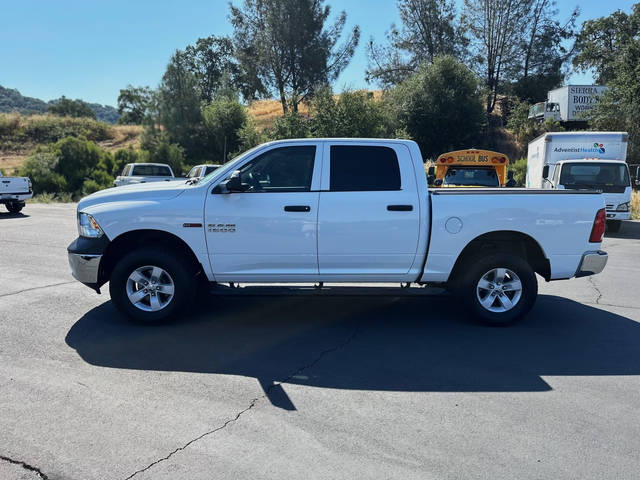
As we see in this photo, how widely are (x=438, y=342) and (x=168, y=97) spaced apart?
3781cm

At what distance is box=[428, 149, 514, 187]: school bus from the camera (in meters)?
14.6

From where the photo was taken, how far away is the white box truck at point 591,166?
14969 millimetres

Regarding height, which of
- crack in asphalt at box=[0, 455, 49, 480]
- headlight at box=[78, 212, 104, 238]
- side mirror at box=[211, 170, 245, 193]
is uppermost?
side mirror at box=[211, 170, 245, 193]

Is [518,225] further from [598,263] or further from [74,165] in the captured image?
[74,165]

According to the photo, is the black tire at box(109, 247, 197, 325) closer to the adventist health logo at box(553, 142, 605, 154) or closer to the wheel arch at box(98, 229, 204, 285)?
the wheel arch at box(98, 229, 204, 285)

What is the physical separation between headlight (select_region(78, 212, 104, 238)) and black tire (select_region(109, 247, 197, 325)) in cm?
39

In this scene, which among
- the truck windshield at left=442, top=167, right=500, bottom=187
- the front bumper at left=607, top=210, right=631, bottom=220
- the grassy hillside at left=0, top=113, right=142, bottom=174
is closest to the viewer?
the truck windshield at left=442, top=167, right=500, bottom=187

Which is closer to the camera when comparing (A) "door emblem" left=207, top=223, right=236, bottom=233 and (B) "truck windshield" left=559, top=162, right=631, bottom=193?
(A) "door emblem" left=207, top=223, right=236, bottom=233

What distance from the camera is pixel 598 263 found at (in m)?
5.93

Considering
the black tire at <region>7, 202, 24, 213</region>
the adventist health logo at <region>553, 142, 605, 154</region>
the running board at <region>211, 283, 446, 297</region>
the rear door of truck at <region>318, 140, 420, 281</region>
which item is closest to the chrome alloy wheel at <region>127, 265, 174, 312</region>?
the running board at <region>211, 283, 446, 297</region>

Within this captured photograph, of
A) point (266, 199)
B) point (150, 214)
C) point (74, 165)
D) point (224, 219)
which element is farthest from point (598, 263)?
point (74, 165)

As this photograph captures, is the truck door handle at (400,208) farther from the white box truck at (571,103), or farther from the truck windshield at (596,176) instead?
the white box truck at (571,103)

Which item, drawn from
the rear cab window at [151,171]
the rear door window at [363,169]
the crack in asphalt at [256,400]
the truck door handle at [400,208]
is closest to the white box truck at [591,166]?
the rear door window at [363,169]

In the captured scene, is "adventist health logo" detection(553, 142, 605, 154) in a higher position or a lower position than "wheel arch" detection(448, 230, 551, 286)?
higher
